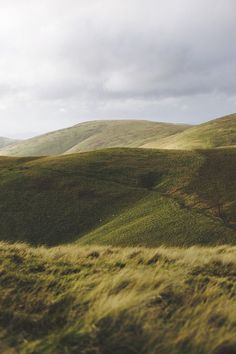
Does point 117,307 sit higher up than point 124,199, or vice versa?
point 117,307

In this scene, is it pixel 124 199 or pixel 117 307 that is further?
pixel 124 199

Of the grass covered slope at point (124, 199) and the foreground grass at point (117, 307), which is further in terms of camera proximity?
the grass covered slope at point (124, 199)

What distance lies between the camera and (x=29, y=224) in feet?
192

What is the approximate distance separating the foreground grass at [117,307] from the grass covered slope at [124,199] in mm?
30714

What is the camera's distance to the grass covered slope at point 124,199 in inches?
1874

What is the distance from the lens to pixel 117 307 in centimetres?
879

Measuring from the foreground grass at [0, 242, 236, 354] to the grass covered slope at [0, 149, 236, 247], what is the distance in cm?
3071

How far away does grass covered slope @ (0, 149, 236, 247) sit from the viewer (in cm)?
4759

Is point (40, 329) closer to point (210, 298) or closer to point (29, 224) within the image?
point (210, 298)

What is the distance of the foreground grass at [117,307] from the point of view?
25.6 feet

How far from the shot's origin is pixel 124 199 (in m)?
64.2

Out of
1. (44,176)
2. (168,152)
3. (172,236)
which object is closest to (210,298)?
(172,236)

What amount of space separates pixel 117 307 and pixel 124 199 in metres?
55.5

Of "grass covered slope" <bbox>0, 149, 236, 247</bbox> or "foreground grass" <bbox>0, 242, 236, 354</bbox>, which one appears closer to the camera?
"foreground grass" <bbox>0, 242, 236, 354</bbox>
